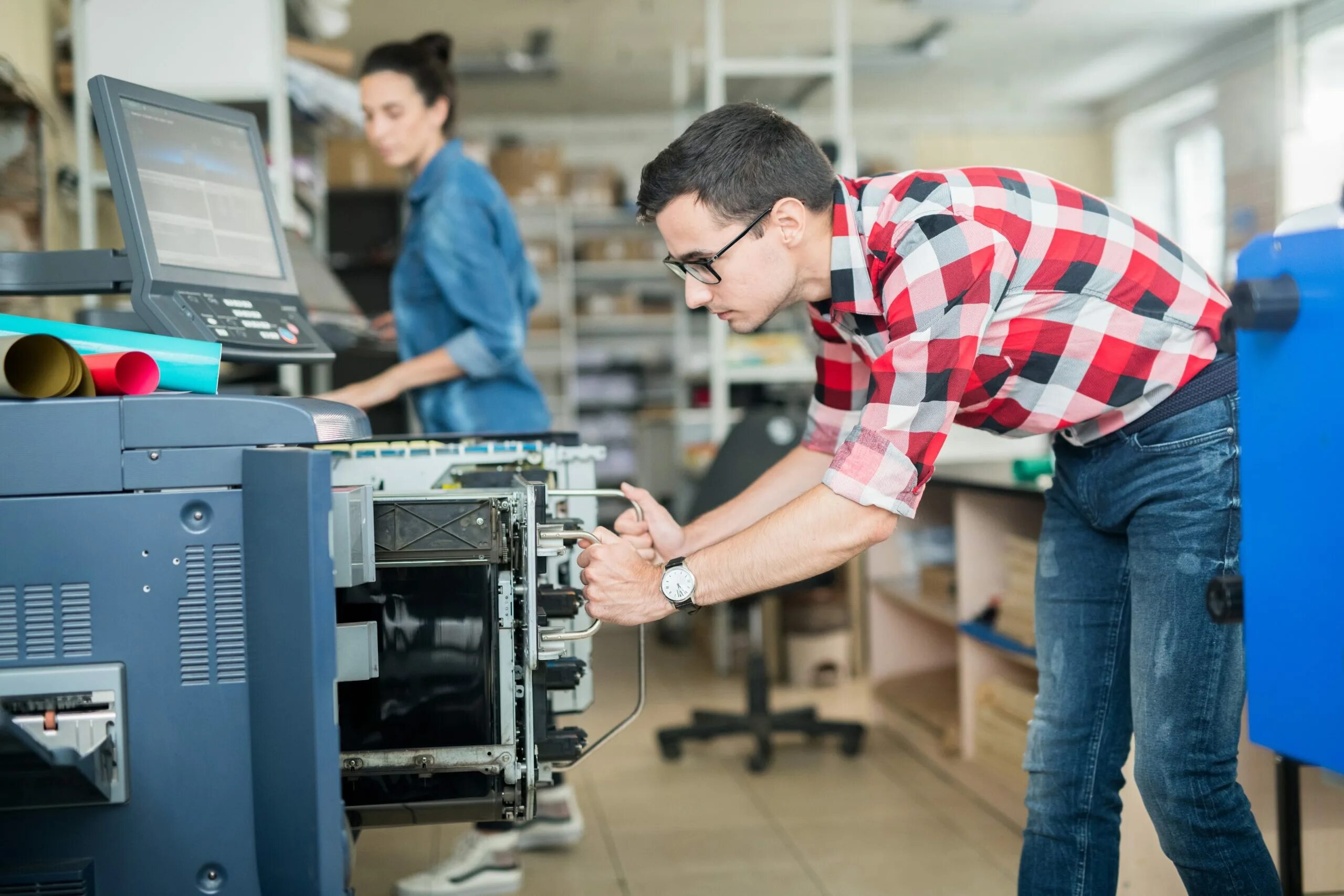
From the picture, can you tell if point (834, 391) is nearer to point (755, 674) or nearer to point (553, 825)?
point (553, 825)

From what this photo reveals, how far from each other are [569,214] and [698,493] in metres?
4.63

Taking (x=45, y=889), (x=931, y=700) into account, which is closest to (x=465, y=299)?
(x=45, y=889)

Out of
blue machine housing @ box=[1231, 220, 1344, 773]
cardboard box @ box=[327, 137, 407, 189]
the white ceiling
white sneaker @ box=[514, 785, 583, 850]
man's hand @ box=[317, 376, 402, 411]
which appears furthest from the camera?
the white ceiling

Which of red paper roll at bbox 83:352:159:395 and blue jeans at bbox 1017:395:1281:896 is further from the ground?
red paper roll at bbox 83:352:159:395

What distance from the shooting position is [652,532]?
1.56m

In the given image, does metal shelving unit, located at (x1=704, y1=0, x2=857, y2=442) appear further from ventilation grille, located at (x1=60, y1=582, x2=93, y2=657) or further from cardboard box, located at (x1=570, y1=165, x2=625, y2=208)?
cardboard box, located at (x1=570, y1=165, x2=625, y2=208)

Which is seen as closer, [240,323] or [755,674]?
[240,323]

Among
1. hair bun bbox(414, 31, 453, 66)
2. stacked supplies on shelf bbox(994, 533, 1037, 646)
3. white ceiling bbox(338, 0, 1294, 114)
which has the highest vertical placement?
white ceiling bbox(338, 0, 1294, 114)

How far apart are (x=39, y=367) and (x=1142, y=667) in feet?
3.95

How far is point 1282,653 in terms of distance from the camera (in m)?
0.92

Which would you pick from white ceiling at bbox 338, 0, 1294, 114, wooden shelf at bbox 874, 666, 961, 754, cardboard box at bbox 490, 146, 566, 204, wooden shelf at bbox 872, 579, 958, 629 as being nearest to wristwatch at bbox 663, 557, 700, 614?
wooden shelf at bbox 872, 579, 958, 629

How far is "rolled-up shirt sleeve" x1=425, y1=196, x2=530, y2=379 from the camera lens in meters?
2.12

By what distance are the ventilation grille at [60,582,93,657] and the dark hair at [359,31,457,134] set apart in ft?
4.51

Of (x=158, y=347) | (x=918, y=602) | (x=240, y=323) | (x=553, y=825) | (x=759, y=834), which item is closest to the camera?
(x=158, y=347)
